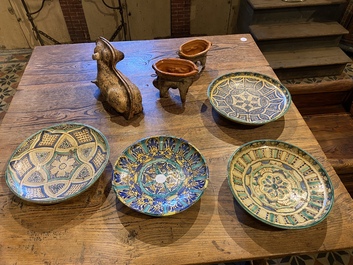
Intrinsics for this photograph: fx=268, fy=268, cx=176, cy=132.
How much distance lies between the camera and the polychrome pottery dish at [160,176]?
856mm

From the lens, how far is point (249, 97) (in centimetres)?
124

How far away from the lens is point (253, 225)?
0.83 meters

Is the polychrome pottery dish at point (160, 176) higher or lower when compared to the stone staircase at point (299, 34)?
higher

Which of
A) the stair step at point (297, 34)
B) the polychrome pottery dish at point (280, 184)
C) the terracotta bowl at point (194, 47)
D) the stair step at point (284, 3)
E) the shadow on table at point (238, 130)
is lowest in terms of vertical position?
the stair step at point (297, 34)

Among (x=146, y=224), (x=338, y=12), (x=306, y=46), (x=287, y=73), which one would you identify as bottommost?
(x=287, y=73)

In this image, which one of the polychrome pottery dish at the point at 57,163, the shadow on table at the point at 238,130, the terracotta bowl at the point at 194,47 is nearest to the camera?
the polychrome pottery dish at the point at 57,163

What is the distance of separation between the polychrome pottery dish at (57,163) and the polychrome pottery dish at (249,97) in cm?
52

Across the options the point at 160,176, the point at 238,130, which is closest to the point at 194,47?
the point at 238,130

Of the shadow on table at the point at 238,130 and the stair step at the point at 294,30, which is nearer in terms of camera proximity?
the shadow on table at the point at 238,130

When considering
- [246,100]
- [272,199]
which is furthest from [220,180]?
[246,100]

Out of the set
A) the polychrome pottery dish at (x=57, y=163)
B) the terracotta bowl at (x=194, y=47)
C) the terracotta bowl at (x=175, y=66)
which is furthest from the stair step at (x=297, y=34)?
the polychrome pottery dish at (x=57, y=163)

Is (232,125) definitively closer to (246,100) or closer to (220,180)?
(246,100)

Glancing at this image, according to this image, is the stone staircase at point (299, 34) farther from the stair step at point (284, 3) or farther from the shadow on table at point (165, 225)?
the shadow on table at point (165, 225)

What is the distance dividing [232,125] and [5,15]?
2.78 metres
